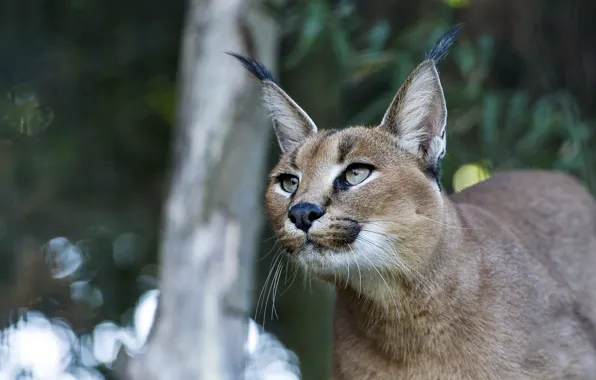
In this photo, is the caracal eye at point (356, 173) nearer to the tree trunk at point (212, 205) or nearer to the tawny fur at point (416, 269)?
the tawny fur at point (416, 269)

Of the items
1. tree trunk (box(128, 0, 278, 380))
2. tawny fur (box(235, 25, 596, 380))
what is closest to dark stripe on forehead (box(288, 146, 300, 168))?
tawny fur (box(235, 25, 596, 380))

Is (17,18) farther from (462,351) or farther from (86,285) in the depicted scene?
(462,351)

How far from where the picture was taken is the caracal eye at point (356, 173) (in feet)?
14.3

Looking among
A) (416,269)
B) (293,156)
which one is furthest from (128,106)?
(416,269)

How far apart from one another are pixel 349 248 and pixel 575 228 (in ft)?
5.53

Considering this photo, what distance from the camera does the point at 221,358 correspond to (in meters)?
6.48

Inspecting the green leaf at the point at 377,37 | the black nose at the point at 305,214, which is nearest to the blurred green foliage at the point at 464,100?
the green leaf at the point at 377,37

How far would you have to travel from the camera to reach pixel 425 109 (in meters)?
4.51

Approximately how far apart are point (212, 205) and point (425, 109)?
2412 millimetres

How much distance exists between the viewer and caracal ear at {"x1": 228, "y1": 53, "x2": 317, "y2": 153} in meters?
4.89

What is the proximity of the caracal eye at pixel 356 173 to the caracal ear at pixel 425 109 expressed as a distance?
245mm

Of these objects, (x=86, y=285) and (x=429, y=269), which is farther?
(x=86, y=285)

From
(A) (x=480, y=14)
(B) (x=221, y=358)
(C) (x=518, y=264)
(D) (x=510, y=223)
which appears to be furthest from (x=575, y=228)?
(A) (x=480, y=14)

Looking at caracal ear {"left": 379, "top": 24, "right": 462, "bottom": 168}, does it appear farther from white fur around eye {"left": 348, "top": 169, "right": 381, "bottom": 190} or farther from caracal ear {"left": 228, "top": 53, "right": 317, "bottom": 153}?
caracal ear {"left": 228, "top": 53, "right": 317, "bottom": 153}
